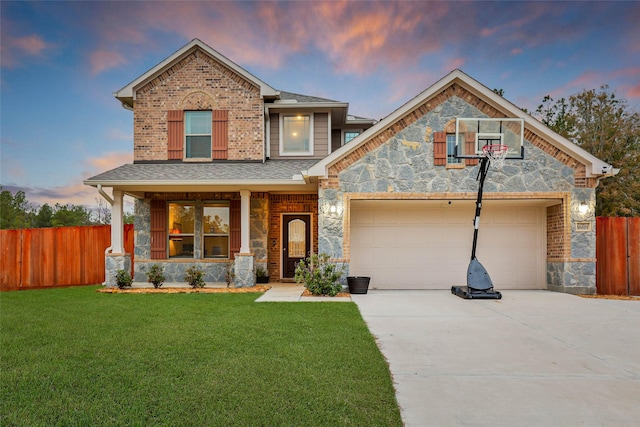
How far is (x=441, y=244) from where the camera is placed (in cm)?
1153

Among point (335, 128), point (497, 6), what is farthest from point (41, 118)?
point (497, 6)

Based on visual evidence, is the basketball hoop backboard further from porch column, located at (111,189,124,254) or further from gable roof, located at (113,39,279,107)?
porch column, located at (111,189,124,254)

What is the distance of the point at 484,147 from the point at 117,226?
1062 centimetres

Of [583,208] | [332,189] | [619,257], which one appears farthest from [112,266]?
[619,257]

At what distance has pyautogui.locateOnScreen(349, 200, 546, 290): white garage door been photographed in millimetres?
11461

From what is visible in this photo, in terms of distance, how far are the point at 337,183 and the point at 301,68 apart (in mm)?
9477

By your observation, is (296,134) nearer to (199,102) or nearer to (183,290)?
(199,102)

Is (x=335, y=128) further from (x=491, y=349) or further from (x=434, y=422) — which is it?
(x=434, y=422)

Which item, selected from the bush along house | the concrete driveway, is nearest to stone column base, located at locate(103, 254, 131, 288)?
the bush along house

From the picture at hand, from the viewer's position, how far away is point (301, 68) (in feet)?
59.3

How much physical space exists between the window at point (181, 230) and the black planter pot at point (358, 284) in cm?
565

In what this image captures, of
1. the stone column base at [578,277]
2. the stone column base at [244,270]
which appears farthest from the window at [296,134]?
the stone column base at [578,277]

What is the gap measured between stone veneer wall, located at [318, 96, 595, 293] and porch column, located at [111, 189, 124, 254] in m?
6.06

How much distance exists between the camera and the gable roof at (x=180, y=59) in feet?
41.9
